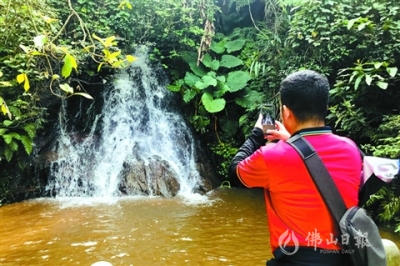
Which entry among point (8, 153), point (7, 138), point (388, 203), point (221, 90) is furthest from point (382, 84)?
point (8, 153)

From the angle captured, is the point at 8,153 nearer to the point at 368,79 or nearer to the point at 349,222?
the point at 368,79

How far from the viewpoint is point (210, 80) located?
9.11m

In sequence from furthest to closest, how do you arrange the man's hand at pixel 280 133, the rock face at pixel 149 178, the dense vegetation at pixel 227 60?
the rock face at pixel 149 178, the dense vegetation at pixel 227 60, the man's hand at pixel 280 133

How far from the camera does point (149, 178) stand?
7.74m

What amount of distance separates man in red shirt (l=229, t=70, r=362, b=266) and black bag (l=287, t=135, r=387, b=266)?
24mm

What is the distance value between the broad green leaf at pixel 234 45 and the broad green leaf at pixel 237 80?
38.2 inches

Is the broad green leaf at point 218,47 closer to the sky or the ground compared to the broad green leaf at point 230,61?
closer to the sky

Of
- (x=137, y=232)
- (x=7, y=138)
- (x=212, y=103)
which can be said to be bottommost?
(x=137, y=232)

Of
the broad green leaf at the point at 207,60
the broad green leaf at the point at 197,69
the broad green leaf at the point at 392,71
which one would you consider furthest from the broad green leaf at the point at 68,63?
the broad green leaf at the point at 207,60

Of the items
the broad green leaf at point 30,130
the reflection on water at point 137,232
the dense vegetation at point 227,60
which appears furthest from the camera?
the broad green leaf at point 30,130

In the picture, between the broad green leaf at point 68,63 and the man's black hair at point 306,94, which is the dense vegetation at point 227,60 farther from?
the man's black hair at point 306,94

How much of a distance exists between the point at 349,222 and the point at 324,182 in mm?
182

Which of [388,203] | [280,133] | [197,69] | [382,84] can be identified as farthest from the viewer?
[197,69]

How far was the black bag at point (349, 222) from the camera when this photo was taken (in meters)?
1.39
